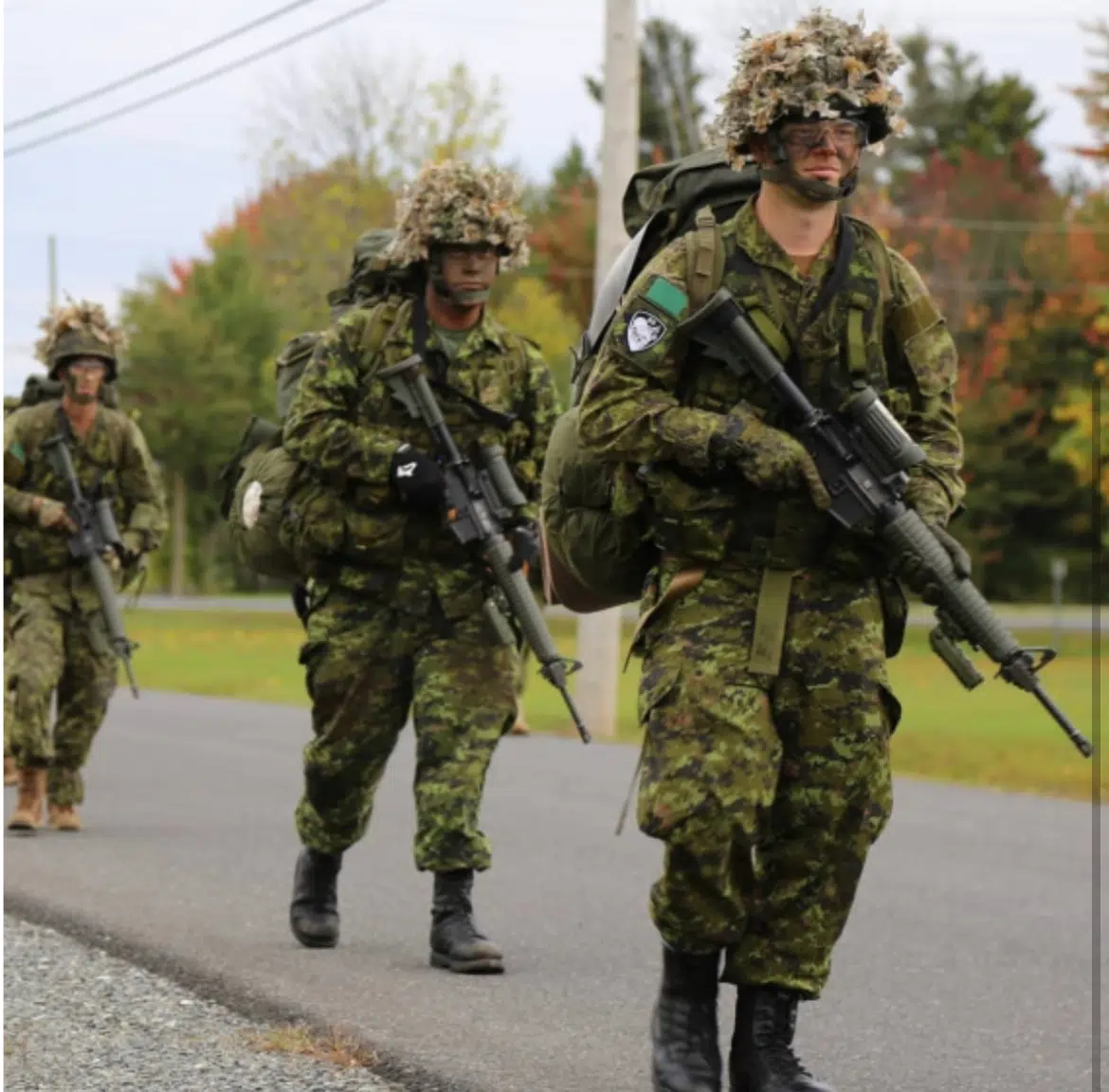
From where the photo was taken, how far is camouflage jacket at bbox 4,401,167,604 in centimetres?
1174

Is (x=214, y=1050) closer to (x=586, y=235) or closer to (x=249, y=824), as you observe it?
(x=249, y=824)

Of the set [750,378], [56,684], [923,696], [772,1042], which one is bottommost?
[923,696]

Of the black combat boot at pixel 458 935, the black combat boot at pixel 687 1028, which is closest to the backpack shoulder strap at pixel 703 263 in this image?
the black combat boot at pixel 687 1028

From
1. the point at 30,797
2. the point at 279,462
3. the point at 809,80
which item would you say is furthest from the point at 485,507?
the point at 30,797

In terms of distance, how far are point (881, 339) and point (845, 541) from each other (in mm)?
417

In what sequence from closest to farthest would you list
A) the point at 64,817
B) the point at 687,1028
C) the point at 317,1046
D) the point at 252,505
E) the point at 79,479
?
the point at 687,1028
the point at 317,1046
the point at 252,505
the point at 79,479
the point at 64,817

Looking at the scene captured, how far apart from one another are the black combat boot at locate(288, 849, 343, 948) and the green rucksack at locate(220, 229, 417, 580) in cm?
85

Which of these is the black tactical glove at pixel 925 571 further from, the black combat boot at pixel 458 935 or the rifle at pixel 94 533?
the rifle at pixel 94 533

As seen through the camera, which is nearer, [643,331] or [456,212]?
[643,331]

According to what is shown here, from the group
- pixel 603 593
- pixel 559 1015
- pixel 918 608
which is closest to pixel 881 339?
pixel 603 593

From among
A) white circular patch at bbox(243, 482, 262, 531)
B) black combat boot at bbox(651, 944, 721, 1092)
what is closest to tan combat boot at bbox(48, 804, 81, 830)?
white circular patch at bbox(243, 482, 262, 531)

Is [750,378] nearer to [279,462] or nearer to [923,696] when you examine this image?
[279,462]

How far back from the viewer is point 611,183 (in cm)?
1891

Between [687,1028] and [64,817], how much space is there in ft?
22.2
